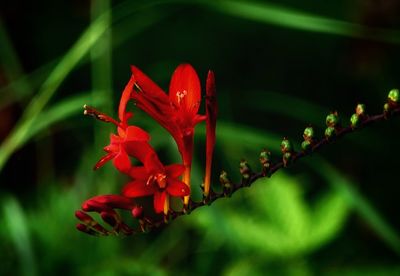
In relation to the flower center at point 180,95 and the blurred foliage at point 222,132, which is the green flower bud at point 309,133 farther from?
the blurred foliage at point 222,132

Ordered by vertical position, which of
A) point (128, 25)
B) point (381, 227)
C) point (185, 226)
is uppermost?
→ point (128, 25)

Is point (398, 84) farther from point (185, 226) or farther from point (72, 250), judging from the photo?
point (72, 250)

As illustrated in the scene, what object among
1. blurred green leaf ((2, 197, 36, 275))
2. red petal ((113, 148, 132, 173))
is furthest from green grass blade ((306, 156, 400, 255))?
red petal ((113, 148, 132, 173))

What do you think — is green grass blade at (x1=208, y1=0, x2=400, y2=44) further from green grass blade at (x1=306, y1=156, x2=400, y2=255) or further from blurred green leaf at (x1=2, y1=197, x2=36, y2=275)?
blurred green leaf at (x1=2, y1=197, x2=36, y2=275)

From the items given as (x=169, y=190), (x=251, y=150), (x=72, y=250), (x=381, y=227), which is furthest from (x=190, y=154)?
(x=251, y=150)

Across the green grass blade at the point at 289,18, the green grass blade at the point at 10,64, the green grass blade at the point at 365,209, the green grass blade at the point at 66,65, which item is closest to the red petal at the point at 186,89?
the green grass blade at the point at 289,18

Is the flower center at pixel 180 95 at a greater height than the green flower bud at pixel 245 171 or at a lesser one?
greater
